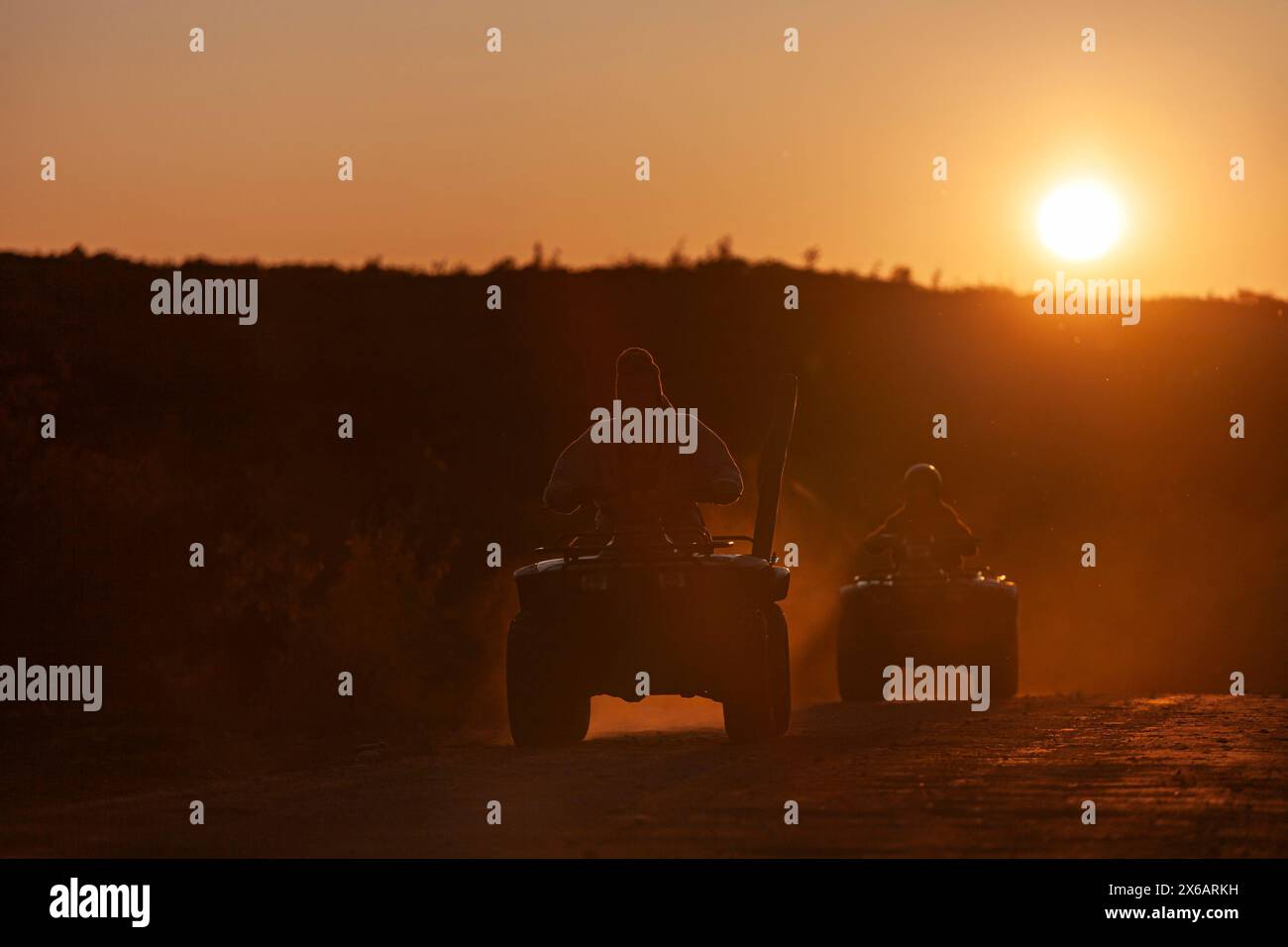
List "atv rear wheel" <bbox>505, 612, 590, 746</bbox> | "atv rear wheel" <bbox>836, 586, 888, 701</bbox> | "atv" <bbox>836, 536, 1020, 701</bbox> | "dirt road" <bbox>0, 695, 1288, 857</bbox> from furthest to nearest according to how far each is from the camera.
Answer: "atv rear wheel" <bbox>836, 586, 888, 701</bbox> < "atv" <bbox>836, 536, 1020, 701</bbox> < "atv rear wheel" <bbox>505, 612, 590, 746</bbox> < "dirt road" <bbox>0, 695, 1288, 857</bbox>

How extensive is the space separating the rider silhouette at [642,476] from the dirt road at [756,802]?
1434 mm

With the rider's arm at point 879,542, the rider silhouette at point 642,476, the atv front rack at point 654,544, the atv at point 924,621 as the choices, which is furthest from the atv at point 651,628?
the rider's arm at point 879,542

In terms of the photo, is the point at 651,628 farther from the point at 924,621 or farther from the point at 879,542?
the point at 879,542

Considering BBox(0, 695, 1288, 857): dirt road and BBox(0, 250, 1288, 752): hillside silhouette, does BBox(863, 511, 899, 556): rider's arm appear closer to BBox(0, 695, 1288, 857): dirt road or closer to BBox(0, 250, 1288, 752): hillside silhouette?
BBox(0, 250, 1288, 752): hillside silhouette

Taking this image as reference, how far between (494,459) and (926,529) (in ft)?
79.5

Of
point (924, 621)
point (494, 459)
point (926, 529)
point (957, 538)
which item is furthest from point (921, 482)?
point (494, 459)

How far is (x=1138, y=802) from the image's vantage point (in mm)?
10125

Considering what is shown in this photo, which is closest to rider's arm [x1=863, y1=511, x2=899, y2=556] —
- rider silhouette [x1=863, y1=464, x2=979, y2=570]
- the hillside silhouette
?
rider silhouette [x1=863, y1=464, x2=979, y2=570]

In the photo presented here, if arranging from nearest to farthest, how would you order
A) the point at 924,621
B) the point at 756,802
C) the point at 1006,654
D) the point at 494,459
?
the point at 756,802, the point at 924,621, the point at 1006,654, the point at 494,459

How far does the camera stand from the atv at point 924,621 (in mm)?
19828

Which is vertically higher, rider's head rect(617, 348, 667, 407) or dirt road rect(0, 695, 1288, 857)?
rider's head rect(617, 348, 667, 407)

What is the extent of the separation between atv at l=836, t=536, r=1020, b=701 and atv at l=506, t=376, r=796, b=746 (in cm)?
624

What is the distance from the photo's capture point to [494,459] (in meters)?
A: 44.5

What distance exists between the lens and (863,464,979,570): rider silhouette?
814 inches
